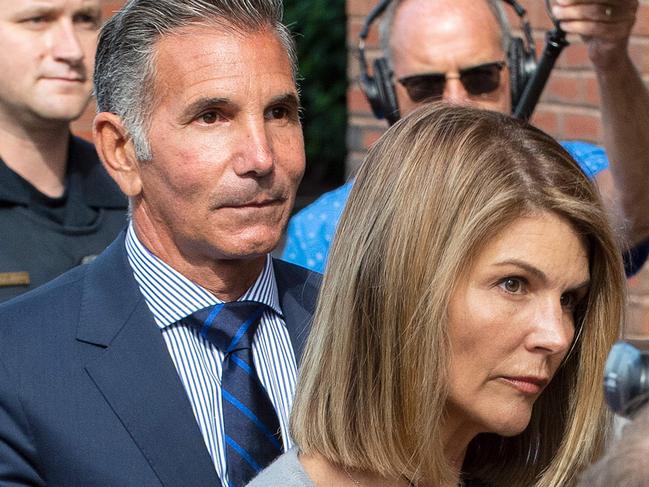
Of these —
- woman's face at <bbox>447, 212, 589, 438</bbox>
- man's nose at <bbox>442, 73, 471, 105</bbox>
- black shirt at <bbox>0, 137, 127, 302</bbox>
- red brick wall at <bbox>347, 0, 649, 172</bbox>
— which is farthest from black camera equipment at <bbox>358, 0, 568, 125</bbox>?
woman's face at <bbox>447, 212, 589, 438</bbox>

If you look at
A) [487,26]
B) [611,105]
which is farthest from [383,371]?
[487,26]

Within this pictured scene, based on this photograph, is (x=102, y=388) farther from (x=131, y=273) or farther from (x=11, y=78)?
(x=11, y=78)

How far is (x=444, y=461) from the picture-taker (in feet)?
6.17

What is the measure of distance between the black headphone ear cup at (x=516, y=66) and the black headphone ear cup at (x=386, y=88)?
0.31 metres

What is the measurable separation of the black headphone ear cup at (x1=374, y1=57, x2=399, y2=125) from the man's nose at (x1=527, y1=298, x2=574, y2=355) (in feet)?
5.00

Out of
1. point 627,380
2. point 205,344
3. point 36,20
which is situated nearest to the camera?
point 627,380

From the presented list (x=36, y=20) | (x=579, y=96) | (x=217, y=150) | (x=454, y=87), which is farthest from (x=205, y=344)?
(x=579, y=96)

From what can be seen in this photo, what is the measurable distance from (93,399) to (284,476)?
1.42 ft

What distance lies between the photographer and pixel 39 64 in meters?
3.16

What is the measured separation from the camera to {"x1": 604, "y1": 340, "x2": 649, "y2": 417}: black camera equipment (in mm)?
1161

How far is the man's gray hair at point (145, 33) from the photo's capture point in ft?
7.35

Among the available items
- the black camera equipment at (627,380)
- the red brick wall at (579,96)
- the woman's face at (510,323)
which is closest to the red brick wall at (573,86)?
the red brick wall at (579,96)

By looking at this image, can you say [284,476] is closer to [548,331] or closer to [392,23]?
[548,331]

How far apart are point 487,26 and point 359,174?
145cm
